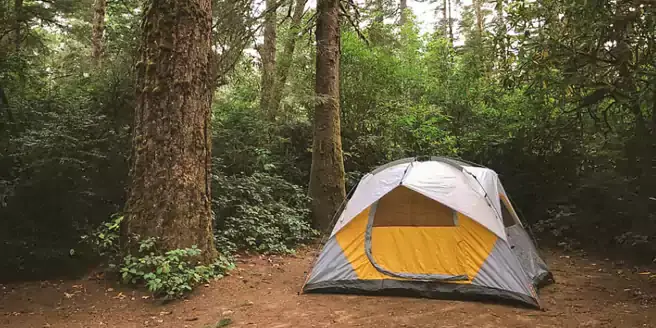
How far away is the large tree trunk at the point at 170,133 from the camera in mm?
5496

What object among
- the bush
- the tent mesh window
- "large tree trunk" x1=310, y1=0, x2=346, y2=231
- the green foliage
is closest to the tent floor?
the tent mesh window

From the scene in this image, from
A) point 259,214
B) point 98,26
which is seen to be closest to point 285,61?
point 98,26

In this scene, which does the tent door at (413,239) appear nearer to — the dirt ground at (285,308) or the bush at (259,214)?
the dirt ground at (285,308)

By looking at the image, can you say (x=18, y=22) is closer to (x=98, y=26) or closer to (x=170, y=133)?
(x=98, y=26)

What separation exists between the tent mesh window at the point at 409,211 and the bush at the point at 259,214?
2561mm

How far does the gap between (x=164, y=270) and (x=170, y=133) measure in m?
1.57


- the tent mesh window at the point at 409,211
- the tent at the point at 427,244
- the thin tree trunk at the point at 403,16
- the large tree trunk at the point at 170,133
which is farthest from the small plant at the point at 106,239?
the thin tree trunk at the point at 403,16

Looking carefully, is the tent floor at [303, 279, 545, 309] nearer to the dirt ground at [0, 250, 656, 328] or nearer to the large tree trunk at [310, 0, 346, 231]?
the dirt ground at [0, 250, 656, 328]

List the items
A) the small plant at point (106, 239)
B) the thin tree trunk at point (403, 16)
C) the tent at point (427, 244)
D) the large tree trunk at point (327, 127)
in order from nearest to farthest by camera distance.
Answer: the tent at point (427, 244) < the small plant at point (106, 239) < the large tree trunk at point (327, 127) < the thin tree trunk at point (403, 16)

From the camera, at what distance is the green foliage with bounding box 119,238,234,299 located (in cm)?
508

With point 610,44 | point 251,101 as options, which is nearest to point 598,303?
point 610,44

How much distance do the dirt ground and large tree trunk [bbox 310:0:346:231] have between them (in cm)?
332

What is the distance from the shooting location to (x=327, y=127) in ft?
30.6

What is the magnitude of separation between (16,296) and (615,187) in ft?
29.7
